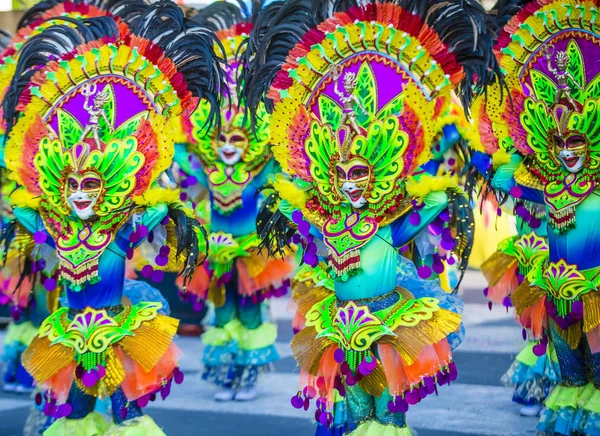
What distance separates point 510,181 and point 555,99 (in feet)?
1.68

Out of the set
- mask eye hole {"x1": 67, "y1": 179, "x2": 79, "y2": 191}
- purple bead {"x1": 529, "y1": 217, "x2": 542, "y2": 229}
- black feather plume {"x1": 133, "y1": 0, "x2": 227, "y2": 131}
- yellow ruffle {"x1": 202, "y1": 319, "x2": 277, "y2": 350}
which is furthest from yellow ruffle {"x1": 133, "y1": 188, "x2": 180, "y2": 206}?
yellow ruffle {"x1": 202, "y1": 319, "x2": 277, "y2": 350}

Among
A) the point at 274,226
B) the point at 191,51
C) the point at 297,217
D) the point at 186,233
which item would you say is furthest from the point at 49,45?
the point at 297,217

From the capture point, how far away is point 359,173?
459 centimetres

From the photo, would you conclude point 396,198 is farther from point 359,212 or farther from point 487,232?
point 487,232

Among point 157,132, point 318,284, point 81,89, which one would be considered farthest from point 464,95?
point 81,89

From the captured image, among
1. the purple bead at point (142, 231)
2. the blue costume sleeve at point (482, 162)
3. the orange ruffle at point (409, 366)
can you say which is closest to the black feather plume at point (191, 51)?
the purple bead at point (142, 231)

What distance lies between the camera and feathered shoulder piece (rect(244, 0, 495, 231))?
180 inches

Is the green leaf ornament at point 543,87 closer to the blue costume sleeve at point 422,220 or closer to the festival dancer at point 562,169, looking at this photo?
the festival dancer at point 562,169

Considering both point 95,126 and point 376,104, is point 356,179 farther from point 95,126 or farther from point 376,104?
point 95,126

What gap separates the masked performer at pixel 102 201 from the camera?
4.86 metres

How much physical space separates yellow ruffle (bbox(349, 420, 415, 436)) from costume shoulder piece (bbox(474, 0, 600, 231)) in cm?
145

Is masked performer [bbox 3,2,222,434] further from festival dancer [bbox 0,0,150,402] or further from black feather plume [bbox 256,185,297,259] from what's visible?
festival dancer [bbox 0,0,150,402]

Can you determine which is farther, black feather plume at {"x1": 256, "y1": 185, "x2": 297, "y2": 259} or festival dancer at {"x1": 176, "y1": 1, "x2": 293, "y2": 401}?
festival dancer at {"x1": 176, "y1": 1, "x2": 293, "y2": 401}

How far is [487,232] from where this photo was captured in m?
11.1
